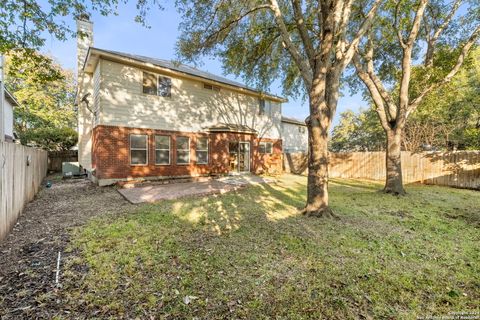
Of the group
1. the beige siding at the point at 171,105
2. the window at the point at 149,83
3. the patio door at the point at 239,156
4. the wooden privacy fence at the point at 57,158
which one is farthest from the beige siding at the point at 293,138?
the wooden privacy fence at the point at 57,158

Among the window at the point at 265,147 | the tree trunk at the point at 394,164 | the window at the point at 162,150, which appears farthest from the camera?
the window at the point at 265,147

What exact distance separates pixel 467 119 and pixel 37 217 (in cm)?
2814

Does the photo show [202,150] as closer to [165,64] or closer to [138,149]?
[138,149]

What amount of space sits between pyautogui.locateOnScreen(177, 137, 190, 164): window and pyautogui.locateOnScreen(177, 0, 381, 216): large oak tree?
14.4 ft

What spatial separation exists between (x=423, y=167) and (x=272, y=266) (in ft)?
43.2

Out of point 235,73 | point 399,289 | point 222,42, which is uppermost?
point 222,42

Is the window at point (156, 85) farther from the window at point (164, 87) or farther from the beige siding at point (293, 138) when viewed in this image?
the beige siding at point (293, 138)

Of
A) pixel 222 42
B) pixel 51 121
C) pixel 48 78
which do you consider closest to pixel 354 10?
pixel 222 42

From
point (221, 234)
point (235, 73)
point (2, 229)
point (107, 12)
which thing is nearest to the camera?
point (2, 229)

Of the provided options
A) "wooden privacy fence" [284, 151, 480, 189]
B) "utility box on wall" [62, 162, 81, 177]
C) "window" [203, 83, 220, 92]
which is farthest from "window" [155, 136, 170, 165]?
"wooden privacy fence" [284, 151, 480, 189]

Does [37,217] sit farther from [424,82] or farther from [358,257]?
[424,82]

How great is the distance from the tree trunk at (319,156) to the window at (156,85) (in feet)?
26.9

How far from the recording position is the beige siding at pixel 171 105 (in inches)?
380

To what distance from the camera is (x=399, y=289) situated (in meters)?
2.75
